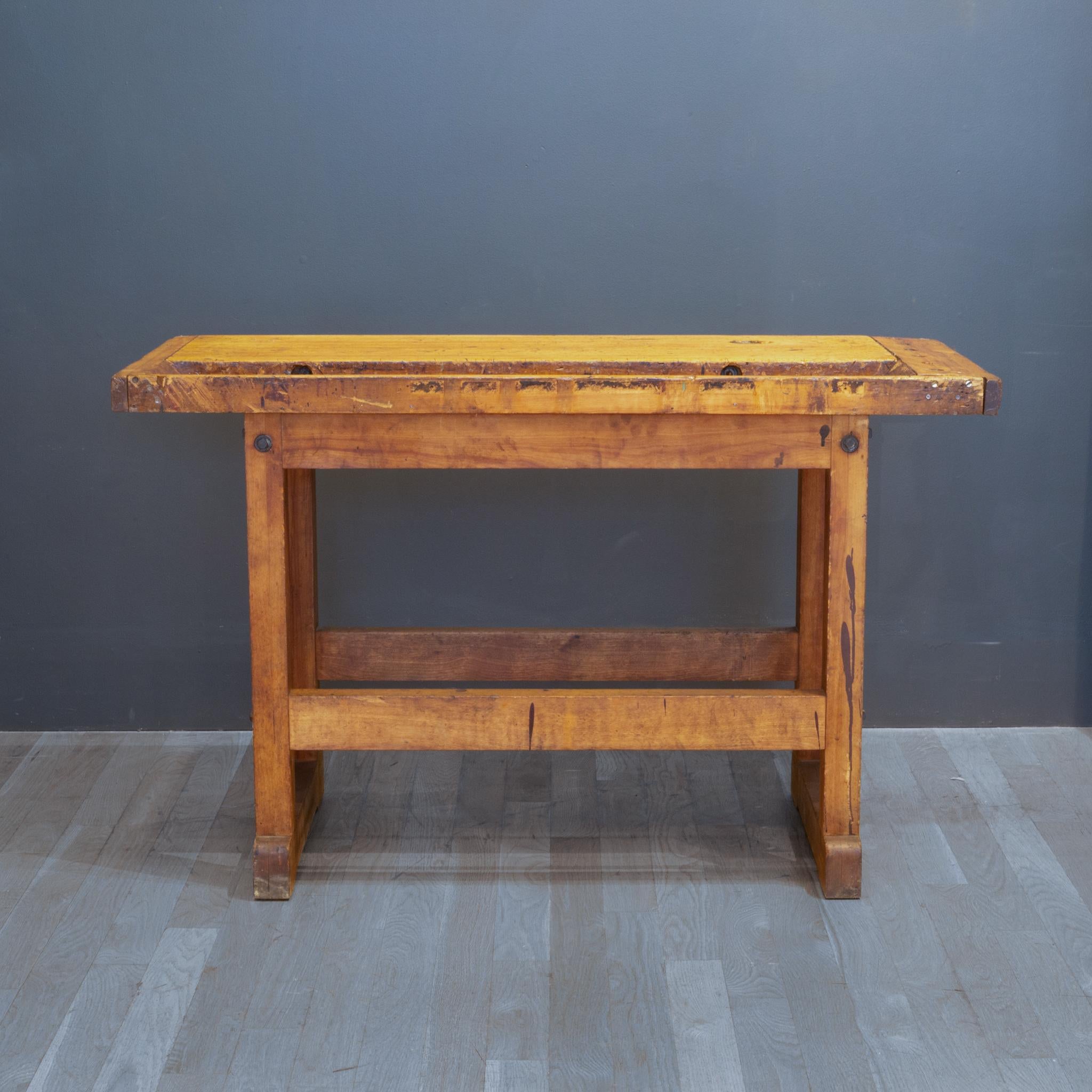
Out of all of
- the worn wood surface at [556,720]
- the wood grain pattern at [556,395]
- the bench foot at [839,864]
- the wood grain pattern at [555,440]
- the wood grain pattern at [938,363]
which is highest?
the wood grain pattern at [938,363]

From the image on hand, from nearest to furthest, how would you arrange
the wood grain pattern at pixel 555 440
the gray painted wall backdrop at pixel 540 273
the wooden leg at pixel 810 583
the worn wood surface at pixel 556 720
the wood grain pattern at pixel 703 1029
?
the wood grain pattern at pixel 703 1029 < the wood grain pattern at pixel 555 440 < the worn wood surface at pixel 556 720 < the wooden leg at pixel 810 583 < the gray painted wall backdrop at pixel 540 273

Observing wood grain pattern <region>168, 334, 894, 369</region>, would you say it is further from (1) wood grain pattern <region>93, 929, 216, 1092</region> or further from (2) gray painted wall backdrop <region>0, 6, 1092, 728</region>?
(1) wood grain pattern <region>93, 929, 216, 1092</region>

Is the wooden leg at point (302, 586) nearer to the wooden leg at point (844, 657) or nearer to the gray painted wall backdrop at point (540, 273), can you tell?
the gray painted wall backdrop at point (540, 273)

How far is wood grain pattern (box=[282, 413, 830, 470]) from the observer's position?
2195 mm

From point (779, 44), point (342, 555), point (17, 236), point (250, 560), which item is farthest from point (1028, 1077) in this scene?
point (17, 236)

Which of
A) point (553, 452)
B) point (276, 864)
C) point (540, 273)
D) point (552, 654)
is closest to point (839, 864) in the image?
point (552, 654)

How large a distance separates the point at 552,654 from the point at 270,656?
0.62 metres

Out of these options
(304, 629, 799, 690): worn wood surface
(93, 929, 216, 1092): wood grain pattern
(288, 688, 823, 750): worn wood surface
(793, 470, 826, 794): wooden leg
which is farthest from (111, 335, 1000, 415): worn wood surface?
(93, 929, 216, 1092): wood grain pattern

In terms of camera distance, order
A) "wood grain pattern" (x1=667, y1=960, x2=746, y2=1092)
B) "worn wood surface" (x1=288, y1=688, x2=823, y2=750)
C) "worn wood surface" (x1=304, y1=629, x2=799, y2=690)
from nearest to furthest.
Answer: "wood grain pattern" (x1=667, y1=960, x2=746, y2=1092) < "worn wood surface" (x1=288, y1=688, x2=823, y2=750) < "worn wood surface" (x1=304, y1=629, x2=799, y2=690)

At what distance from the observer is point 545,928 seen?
2.24 metres

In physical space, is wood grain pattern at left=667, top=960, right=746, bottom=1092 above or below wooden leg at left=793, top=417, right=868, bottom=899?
below

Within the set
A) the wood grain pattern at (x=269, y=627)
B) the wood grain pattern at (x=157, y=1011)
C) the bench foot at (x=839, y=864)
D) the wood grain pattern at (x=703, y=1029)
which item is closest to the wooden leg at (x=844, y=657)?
the bench foot at (x=839, y=864)

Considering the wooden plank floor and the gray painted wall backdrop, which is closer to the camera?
the wooden plank floor

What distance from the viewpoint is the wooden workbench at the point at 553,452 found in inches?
83.4
